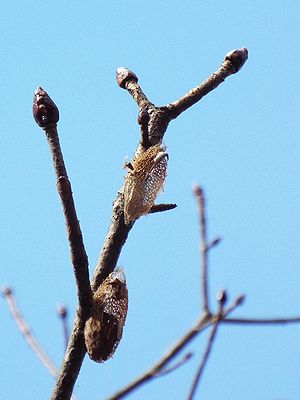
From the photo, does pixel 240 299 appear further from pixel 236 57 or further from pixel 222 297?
pixel 236 57

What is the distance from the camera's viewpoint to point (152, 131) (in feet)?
8.54

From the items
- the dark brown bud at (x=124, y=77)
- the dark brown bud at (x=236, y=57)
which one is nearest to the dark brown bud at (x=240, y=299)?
the dark brown bud at (x=236, y=57)

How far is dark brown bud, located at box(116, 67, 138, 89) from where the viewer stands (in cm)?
283

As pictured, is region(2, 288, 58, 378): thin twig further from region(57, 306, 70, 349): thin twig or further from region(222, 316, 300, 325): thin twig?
region(222, 316, 300, 325): thin twig

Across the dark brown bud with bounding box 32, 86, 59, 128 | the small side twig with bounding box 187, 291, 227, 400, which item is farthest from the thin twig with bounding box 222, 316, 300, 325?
the dark brown bud with bounding box 32, 86, 59, 128

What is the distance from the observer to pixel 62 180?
2.23m

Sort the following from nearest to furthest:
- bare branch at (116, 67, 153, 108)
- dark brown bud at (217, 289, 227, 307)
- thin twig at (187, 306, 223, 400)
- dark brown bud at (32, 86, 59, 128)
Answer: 1. thin twig at (187, 306, 223, 400)
2. dark brown bud at (217, 289, 227, 307)
3. dark brown bud at (32, 86, 59, 128)
4. bare branch at (116, 67, 153, 108)

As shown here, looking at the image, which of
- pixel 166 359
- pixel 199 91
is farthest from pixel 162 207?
pixel 166 359

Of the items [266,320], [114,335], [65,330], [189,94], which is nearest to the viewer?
[266,320]

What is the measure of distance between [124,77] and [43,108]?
0.68 m

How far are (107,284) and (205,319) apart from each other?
71 centimetres

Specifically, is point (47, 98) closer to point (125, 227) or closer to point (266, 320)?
point (125, 227)

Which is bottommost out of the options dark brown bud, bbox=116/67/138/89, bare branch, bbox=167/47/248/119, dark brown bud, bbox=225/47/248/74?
bare branch, bbox=167/47/248/119

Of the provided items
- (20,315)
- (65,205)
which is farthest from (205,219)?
(20,315)
